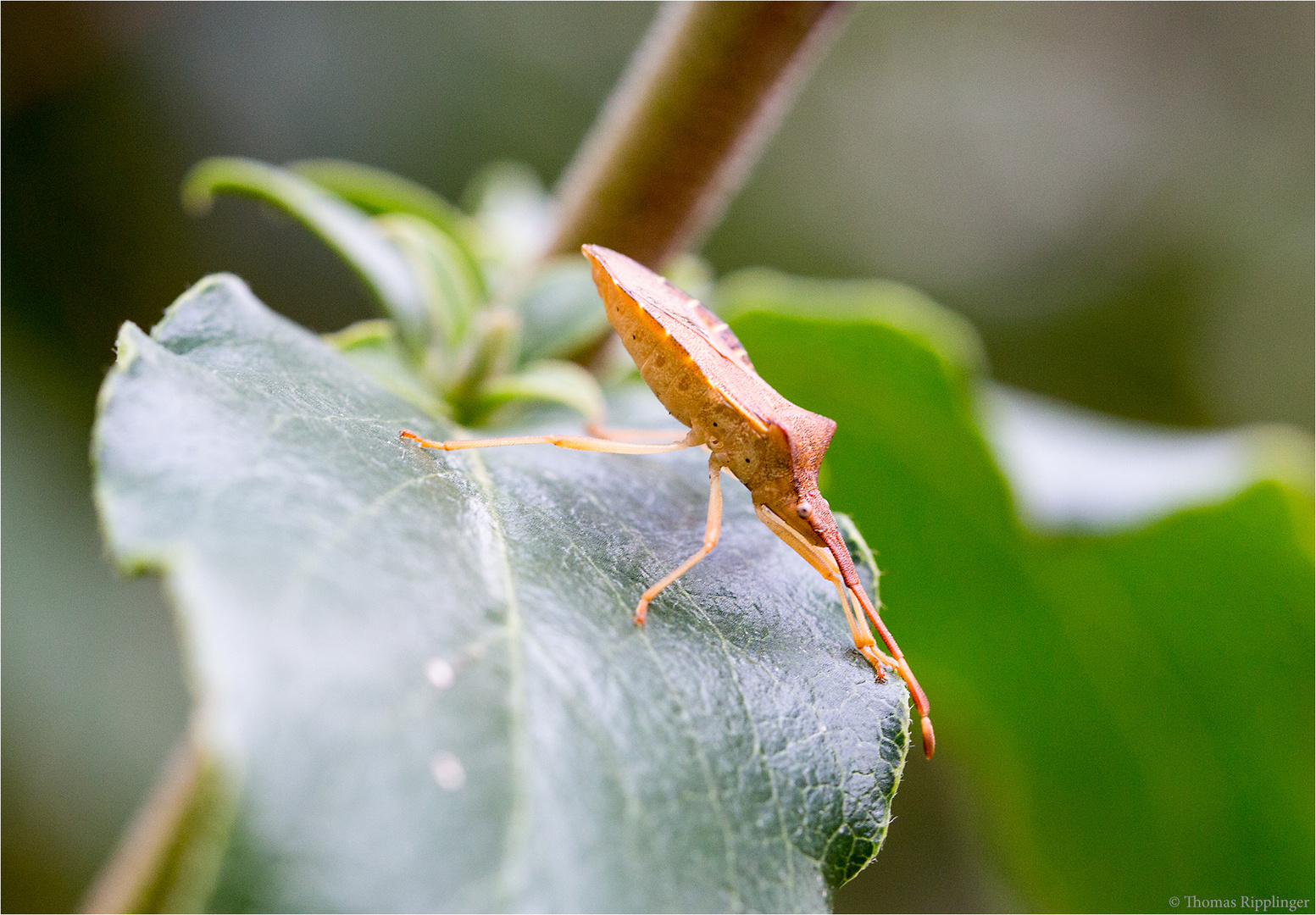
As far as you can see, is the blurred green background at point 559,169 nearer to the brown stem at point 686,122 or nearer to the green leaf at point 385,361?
the brown stem at point 686,122

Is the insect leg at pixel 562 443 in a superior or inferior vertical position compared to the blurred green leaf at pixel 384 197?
inferior

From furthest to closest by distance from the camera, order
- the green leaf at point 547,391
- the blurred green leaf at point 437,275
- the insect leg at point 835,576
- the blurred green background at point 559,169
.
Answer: the blurred green background at point 559,169 < the blurred green leaf at point 437,275 < the green leaf at point 547,391 < the insect leg at point 835,576

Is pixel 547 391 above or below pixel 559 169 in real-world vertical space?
above

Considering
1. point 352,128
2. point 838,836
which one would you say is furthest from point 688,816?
point 352,128

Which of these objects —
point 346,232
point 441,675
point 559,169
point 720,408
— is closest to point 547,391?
point 720,408

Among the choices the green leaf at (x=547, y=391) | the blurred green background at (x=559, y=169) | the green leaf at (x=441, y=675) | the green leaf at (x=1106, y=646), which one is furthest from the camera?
the blurred green background at (x=559, y=169)

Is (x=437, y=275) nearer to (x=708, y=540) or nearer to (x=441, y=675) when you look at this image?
(x=708, y=540)

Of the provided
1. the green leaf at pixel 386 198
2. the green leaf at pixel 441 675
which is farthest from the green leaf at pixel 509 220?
the green leaf at pixel 441 675

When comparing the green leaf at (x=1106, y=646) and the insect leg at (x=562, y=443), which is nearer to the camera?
the insect leg at (x=562, y=443)
